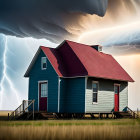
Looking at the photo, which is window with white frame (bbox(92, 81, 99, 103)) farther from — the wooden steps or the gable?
the gable

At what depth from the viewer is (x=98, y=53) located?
38188 mm

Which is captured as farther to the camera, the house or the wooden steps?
the wooden steps

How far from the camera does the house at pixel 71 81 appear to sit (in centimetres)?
3219

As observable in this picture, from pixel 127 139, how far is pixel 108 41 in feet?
233

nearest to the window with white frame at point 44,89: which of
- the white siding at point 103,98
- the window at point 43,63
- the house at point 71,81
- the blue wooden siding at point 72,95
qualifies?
the house at point 71,81

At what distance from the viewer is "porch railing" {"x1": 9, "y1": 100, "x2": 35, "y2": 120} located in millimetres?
33000

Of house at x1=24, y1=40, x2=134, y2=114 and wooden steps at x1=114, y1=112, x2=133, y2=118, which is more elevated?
house at x1=24, y1=40, x2=134, y2=114

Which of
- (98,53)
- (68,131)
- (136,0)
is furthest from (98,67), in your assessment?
(136,0)

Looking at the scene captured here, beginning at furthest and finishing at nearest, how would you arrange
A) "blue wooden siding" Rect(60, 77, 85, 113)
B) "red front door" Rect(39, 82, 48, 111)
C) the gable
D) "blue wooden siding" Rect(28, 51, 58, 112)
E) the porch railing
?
the gable
"red front door" Rect(39, 82, 48, 111)
the porch railing
"blue wooden siding" Rect(28, 51, 58, 112)
"blue wooden siding" Rect(60, 77, 85, 113)

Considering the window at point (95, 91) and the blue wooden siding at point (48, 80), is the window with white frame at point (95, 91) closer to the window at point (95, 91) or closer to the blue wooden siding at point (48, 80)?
the window at point (95, 91)

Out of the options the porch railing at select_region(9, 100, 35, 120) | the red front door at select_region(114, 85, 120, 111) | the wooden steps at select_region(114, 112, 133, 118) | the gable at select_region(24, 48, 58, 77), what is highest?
the gable at select_region(24, 48, 58, 77)

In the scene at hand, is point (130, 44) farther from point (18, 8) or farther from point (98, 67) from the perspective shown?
point (98, 67)

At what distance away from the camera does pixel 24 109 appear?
33.3 meters

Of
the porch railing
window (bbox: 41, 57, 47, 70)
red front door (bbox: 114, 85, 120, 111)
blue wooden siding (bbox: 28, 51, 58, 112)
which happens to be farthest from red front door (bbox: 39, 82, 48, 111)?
red front door (bbox: 114, 85, 120, 111)
